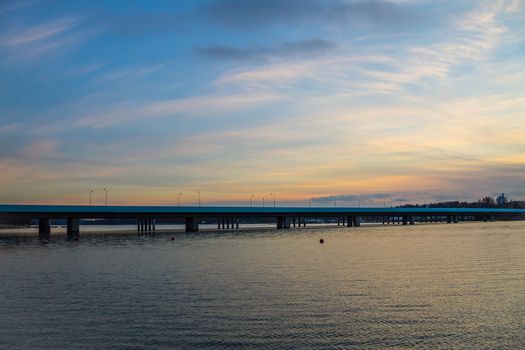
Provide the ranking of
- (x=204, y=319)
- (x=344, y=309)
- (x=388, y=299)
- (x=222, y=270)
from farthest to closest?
1. (x=222, y=270)
2. (x=388, y=299)
3. (x=344, y=309)
4. (x=204, y=319)

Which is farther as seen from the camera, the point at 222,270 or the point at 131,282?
the point at 222,270

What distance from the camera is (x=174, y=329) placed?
2619 cm

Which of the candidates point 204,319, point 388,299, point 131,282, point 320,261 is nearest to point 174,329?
point 204,319

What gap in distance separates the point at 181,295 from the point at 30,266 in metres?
29.5

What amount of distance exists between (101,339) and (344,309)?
13.8 metres

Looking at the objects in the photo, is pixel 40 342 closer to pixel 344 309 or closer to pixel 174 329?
pixel 174 329

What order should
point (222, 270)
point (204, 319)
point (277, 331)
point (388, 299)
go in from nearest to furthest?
point (277, 331) < point (204, 319) < point (388, 299) < point (222, 270)

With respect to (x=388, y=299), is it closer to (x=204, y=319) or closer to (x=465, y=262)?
(x=204, y=319)

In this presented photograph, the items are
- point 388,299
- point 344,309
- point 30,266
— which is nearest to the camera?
point 344,309

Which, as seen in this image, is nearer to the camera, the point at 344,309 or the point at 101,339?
the point at 101,339

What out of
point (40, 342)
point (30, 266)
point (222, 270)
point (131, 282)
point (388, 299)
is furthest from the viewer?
point (30, 266)

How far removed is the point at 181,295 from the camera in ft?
119

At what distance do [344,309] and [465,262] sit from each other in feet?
108

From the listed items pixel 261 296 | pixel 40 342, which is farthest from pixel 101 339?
pixel 261 296
